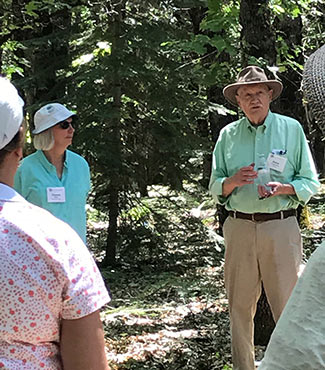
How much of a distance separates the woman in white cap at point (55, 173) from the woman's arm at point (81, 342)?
8.22ft

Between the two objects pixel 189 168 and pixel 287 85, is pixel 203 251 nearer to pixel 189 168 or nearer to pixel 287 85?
pixel 189 168

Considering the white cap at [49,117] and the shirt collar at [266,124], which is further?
the white cap at [49,117]

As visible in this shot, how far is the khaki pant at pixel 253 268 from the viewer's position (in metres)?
3.80

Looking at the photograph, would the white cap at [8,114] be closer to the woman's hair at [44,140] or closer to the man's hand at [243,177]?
the man's hand at [243,177]

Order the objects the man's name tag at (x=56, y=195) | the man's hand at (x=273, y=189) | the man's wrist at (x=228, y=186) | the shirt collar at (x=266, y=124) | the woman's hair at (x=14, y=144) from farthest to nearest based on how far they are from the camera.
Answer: the man's name tag at (x=56, y=195)
the shirt collar at (x=266, y=124)
the man's wrist at (x=228, y=186)
the man's hand at (x=273, y=189)
the woman's hair at (x=14, y=144)

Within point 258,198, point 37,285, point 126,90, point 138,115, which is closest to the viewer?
point 37,285

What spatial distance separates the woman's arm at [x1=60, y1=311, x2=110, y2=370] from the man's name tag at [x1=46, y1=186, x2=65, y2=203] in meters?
2.52

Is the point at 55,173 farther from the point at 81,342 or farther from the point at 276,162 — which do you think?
the point at 81,342

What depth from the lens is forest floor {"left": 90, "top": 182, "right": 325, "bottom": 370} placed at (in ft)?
15.8

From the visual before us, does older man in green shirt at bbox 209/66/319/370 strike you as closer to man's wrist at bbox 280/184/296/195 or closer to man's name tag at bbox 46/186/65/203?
man's wrist at bbox 280/184/296/195

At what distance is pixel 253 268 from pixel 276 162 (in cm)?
74

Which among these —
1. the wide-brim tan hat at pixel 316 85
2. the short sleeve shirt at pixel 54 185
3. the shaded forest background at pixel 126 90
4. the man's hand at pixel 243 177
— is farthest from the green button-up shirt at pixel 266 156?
the shaded forest background at pixel 126 90

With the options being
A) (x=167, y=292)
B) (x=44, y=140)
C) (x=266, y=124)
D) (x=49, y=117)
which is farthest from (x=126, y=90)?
(x=266, y=124)

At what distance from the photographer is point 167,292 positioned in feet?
23.6
